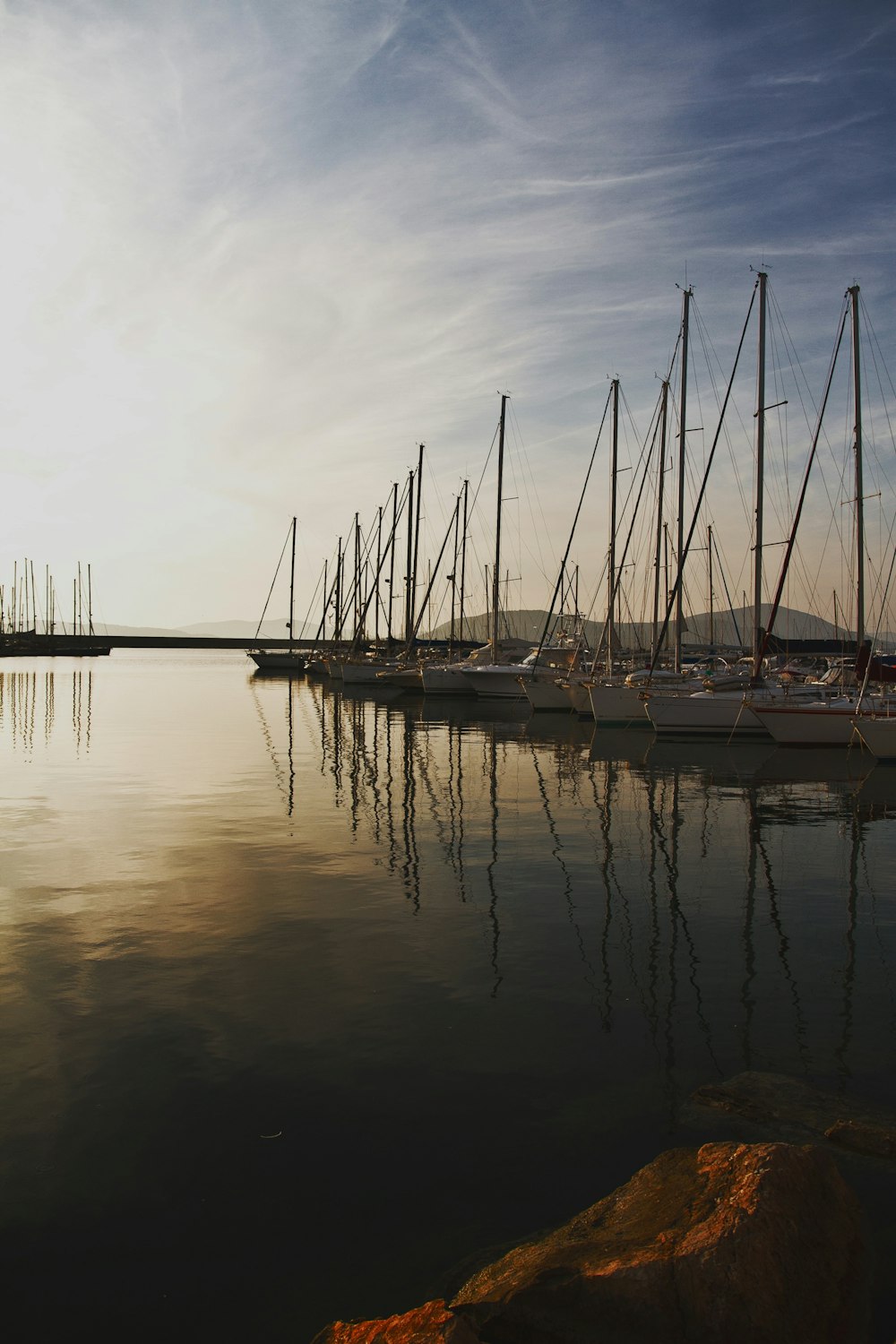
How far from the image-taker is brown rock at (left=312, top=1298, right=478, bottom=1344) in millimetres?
4090

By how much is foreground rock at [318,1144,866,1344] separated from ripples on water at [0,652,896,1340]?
1.88ft

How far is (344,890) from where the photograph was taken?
1277 cm

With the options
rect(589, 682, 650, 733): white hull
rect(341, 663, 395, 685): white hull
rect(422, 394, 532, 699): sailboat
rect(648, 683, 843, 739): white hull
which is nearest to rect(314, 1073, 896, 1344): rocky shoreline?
rect(648, 683, 843, 739): white hull

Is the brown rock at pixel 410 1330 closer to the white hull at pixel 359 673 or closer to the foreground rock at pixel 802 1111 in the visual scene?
the foreground rock at pixel 802 1111

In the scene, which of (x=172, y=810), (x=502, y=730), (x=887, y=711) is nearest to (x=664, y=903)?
(x=172, y=810)

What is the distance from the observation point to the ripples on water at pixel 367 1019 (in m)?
5.25

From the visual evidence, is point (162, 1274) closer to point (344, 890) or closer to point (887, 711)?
point (344, 890)

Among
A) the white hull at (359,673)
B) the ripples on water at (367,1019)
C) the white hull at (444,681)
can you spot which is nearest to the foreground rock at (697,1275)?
the ripples on water at (367,1019)

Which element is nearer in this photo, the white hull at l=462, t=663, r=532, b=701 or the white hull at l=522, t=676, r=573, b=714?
the white hull at l=522, t=676, r=573, b=714

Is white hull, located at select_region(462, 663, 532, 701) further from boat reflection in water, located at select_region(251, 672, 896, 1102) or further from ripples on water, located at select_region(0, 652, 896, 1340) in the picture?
ripples on water, located at select_region(0, 652, 896, 1340)

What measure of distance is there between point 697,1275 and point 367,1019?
4.44 metres

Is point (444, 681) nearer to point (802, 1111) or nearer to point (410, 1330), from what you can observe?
point (802, 1111)

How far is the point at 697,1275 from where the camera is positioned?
4.27 metres

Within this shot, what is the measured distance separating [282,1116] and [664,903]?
6967mm
